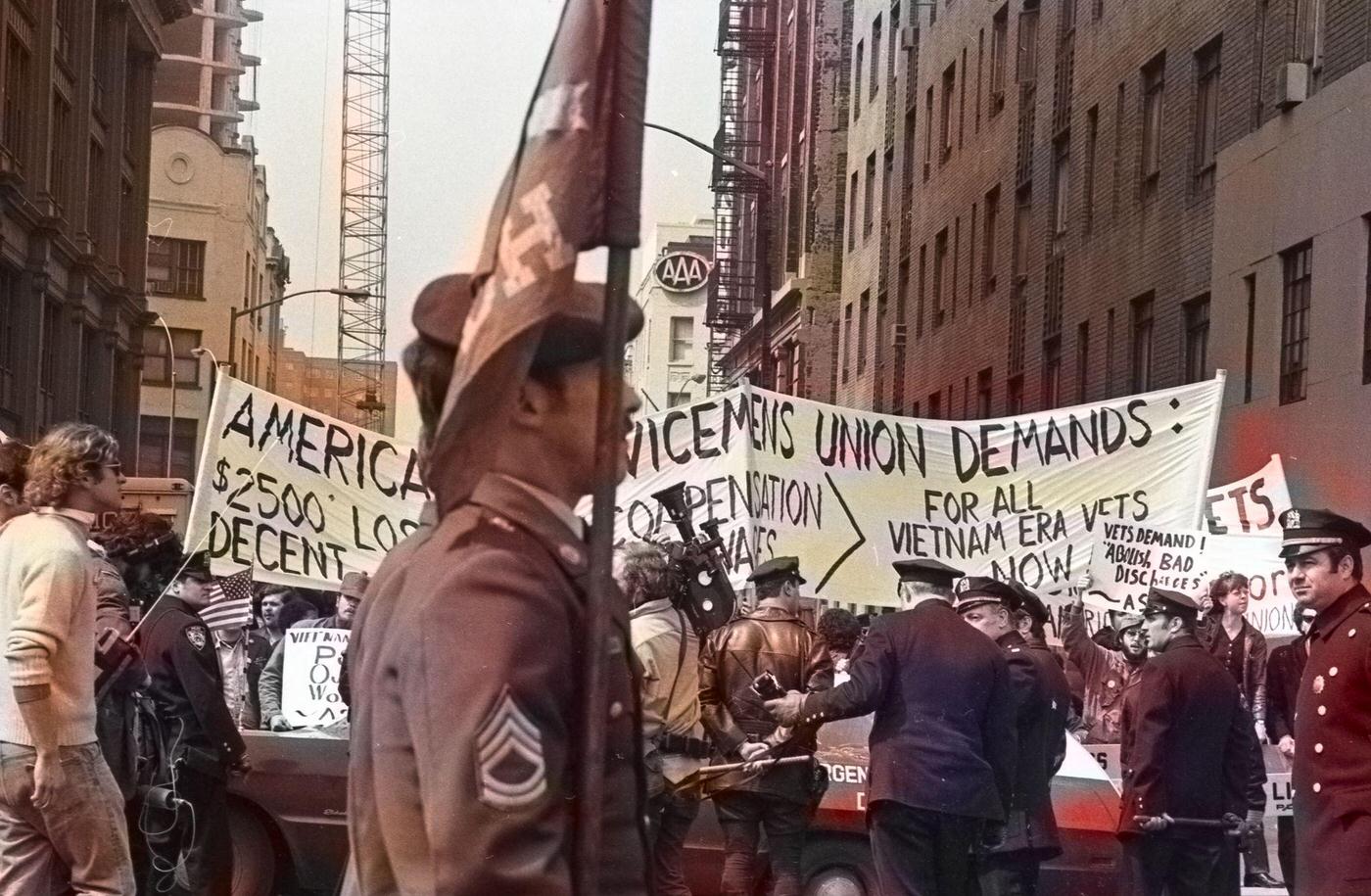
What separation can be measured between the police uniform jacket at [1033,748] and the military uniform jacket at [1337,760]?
2.16 m

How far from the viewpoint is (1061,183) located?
883 cm

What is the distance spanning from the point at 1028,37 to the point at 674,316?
6.62m

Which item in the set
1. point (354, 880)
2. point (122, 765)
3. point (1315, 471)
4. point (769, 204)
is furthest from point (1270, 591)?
point (354, 880)

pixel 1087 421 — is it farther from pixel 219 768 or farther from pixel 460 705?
pixel 460 705

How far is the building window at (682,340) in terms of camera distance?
11.6 feet

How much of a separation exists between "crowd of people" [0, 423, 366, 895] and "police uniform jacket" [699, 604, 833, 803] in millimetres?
1579

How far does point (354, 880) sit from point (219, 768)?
5561 millimetres

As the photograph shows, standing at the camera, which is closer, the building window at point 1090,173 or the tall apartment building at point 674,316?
the tall apartment building at point 674,316

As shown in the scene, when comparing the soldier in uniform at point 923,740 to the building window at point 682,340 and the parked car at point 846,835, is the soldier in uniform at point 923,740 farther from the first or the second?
the building window at point 682,340

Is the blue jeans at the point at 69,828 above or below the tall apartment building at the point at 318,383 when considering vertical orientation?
below

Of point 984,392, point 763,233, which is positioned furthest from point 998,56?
point 763,233

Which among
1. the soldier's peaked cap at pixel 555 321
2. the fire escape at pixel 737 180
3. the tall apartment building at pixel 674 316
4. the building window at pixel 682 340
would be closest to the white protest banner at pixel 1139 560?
the fire escape at pixel 737 180

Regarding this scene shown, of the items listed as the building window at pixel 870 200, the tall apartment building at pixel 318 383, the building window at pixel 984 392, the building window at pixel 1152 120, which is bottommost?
the tall apartment building at pixel 318 383

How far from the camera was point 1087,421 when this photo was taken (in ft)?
33.3
